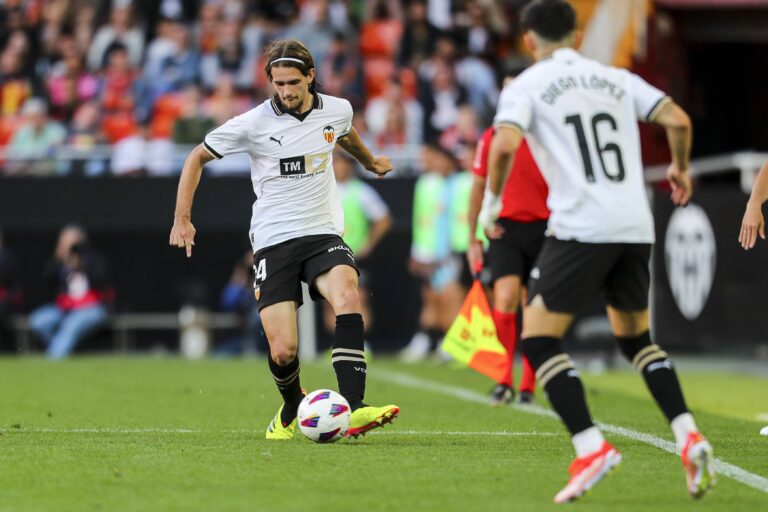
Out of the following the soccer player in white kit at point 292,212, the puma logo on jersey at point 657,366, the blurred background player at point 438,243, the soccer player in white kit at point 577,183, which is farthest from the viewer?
the blurred background player at point 438,243

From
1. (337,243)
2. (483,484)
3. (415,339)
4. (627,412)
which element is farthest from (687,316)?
(483,484)

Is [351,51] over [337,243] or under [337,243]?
over

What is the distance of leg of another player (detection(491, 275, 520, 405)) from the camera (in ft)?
36.1

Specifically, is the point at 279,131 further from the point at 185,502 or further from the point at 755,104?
the point at 755,104

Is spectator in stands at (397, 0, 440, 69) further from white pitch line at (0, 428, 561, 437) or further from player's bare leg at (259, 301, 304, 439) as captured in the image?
player's bare leg at (259, 301, 304, 439)

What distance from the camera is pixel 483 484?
21.0 ft

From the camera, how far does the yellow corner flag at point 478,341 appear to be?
11.1 m

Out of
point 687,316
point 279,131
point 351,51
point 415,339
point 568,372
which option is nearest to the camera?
point 568,372

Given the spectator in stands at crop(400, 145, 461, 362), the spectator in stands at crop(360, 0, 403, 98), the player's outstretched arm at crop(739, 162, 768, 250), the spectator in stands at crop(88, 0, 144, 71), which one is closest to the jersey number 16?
the player's outstretched arm at crop(739, 162, 768, 250)

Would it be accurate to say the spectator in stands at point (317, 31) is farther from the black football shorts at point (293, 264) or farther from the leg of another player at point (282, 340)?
the leg of another player at point (282, 340)

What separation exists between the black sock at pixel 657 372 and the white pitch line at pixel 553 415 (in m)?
0.47

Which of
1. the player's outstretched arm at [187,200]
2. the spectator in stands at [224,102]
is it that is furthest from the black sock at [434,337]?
the player's outstretched arm at [187,200]

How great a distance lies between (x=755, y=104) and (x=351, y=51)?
7.09 m

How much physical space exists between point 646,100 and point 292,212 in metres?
2.63
